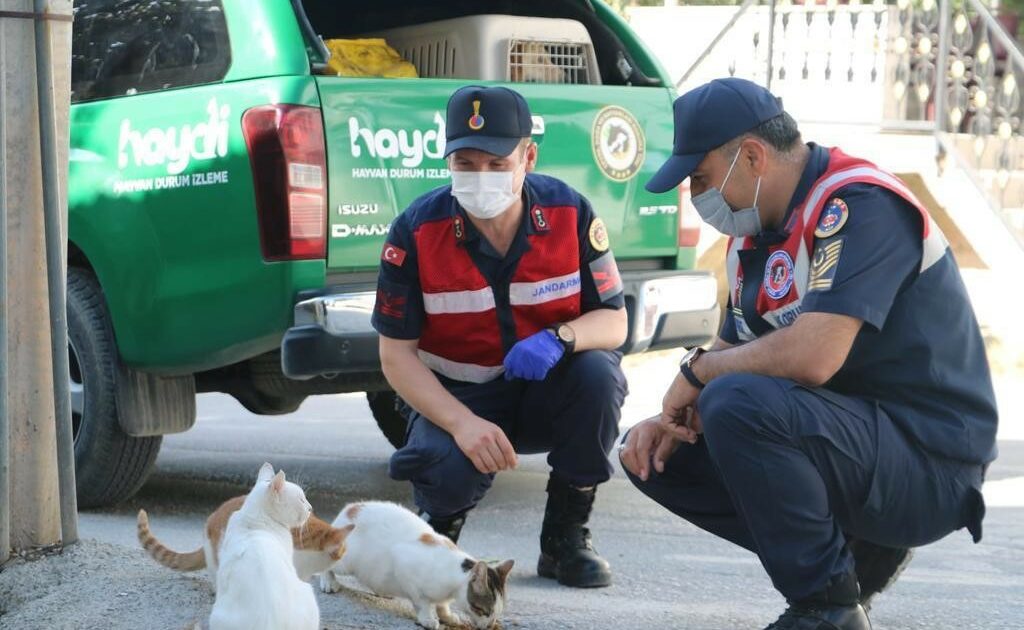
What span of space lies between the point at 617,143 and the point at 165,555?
7.92 feet

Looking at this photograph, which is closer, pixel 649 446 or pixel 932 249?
pixel 932 249

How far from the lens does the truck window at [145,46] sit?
489 cm

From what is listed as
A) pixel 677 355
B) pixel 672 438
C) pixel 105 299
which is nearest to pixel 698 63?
pixel 677 355

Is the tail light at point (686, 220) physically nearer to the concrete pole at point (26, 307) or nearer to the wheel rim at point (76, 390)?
the wheel rim at point (76, 390)

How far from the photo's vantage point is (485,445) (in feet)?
11.8

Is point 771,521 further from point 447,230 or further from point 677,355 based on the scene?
point 677,355

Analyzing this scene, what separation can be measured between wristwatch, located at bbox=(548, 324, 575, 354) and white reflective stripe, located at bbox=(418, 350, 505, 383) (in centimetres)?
20

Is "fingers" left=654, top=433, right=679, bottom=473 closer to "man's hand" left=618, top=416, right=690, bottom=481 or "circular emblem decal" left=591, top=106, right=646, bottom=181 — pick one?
"man's hand" left=618, top=416, right=690, bottom=481

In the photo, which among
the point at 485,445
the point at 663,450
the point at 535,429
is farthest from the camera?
the point at 535,429

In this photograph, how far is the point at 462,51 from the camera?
214 inches

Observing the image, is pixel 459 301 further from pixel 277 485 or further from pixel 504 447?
pixel 277 485

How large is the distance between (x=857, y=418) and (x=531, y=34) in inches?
109

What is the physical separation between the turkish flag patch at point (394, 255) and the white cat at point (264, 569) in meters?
0.91

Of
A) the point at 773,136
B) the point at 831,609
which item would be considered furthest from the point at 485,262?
the point at 831,609
